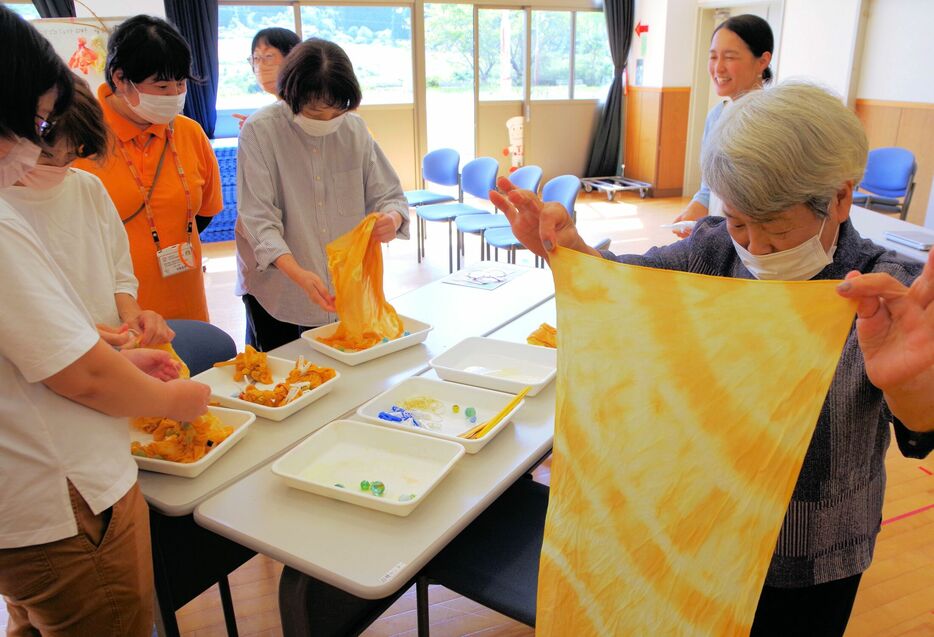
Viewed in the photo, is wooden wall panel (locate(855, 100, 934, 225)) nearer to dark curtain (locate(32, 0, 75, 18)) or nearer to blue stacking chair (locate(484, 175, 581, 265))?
blue stacking chair (locate(484, 175, 581, 265))

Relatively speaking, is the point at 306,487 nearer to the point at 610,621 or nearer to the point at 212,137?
the point at 610,621

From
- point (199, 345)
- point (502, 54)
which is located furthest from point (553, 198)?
point (502, 54)

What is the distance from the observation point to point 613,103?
28.3 feet

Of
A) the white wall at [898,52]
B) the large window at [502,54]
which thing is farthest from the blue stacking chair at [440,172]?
the white wall at [898,52]

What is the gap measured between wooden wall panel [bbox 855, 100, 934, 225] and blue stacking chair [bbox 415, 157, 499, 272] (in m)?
3.31

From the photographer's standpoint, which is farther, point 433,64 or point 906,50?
point 433,64

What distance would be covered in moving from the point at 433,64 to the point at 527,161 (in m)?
1.75

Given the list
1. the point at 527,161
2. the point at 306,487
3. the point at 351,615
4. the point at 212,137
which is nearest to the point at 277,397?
the point at 306,487

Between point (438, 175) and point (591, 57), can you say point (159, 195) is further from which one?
point (591, 57)

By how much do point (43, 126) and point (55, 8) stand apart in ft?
19.5

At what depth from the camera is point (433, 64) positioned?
7.82m

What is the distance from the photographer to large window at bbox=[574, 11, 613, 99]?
27.7ft

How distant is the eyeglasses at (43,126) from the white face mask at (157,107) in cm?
98

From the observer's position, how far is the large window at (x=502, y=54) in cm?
802
